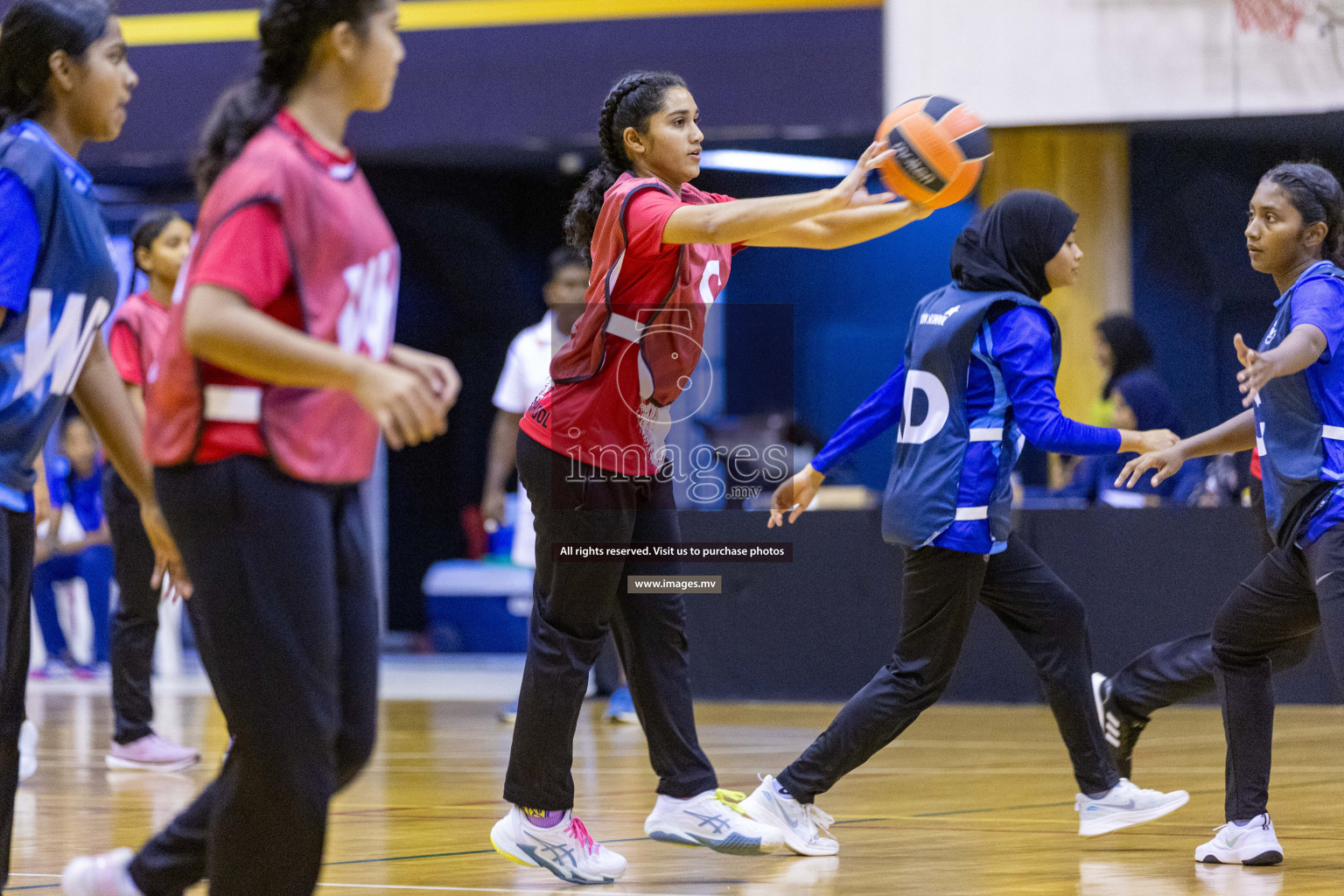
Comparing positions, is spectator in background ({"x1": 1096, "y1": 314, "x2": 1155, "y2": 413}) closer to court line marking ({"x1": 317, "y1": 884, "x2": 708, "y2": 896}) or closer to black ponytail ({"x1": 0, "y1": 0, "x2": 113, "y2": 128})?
court line marking ({"x1": 317, "y1": 884, "x2": 708, "y2": 896})

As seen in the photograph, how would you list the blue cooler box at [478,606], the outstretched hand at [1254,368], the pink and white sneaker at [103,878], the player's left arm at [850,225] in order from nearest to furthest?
the pink and white sneaker at [103,878]
the player's left arm at [850,225]
the outstretched hand at [1254,368]
the blue cooler box at [478,606]

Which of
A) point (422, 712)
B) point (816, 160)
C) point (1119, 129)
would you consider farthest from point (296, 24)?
point (816, 160)

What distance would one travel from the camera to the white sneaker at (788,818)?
186 inches

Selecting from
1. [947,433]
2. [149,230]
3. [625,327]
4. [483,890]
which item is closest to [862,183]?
[625,327]

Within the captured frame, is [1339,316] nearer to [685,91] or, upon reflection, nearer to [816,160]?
[685,91]

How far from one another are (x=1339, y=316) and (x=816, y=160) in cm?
839

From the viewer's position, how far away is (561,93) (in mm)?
11156

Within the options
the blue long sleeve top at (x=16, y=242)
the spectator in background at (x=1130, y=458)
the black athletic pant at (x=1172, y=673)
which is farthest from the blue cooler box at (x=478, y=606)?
the blue long sleeve top at (x=16, y=242)

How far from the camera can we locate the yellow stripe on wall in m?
10.8

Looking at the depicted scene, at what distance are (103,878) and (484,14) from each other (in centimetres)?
902

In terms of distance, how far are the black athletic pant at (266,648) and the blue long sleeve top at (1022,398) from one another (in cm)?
236

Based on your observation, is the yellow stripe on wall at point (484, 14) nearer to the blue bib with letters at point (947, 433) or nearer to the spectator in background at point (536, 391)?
the spectator in background at point (536, 391)

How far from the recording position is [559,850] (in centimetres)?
426

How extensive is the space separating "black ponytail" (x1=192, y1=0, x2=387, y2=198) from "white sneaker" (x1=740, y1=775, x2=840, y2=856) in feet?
8.60
